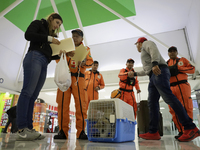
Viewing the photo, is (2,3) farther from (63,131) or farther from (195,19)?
(195,19)

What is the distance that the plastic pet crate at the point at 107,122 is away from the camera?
1539 mm

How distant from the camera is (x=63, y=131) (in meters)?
Result: 1.97

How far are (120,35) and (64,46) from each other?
5552mm

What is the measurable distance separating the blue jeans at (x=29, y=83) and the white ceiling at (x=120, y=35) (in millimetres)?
4765

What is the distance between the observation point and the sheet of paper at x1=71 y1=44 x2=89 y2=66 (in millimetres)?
2004

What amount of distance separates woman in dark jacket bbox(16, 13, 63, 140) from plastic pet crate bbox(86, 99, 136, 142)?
1.94 feet

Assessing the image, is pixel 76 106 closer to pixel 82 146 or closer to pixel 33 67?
pixel 33 67

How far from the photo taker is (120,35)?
6.93 metres

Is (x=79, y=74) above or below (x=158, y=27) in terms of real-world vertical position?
below

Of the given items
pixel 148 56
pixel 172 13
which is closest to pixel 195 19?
pixel 172 13

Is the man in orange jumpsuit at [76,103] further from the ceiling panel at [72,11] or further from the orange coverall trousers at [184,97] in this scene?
the ceiling panel at [72,11]

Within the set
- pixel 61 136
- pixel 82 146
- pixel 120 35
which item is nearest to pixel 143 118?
pixel 61 136

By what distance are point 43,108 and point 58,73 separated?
35.2 ft

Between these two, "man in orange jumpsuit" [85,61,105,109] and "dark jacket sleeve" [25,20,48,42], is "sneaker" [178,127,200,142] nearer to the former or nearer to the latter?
"dark jacket sleeve" [25,20,48,42]
